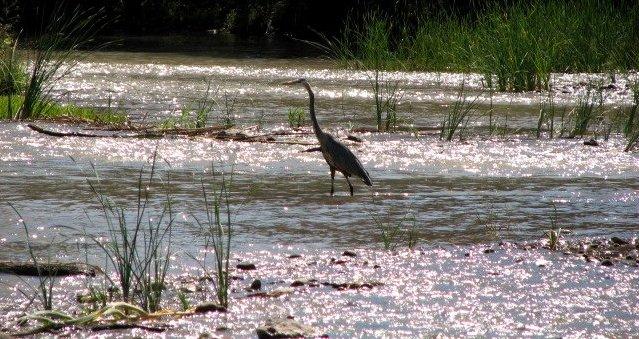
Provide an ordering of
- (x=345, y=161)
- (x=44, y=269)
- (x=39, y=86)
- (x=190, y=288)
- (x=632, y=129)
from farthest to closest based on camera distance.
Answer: (x=632, y=129) < (x=39, y=86) < (x=345, y=161) < (x=44, y=269) < (x=190, y=288)

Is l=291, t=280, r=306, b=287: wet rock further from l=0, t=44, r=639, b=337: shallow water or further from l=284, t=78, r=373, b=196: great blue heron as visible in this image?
l=284, t=78, r=373, b=196: great blue heron

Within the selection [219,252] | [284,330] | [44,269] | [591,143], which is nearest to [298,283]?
[219,252]

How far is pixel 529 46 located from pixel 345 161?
790 cm

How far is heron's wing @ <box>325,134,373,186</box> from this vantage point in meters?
8.05

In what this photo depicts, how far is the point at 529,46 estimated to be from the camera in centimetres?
1546

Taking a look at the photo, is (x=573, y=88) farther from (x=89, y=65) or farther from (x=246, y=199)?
(x=89, y=65)

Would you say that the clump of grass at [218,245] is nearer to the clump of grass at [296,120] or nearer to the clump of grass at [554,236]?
the clump of grass at [554,236]

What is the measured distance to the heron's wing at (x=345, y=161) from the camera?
8055 mm

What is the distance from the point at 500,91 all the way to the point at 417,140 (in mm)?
5113

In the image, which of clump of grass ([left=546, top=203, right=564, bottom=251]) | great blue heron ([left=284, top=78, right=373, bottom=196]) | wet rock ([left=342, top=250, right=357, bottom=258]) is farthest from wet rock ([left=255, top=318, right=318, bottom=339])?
great blue heron ([left=284, top=78, right=373, bottom=196])

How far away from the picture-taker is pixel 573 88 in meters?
15.5

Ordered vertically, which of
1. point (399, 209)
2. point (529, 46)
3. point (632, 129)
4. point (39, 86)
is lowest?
point (399, 209)

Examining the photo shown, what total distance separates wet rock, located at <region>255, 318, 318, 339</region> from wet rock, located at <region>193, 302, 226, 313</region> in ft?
1.19

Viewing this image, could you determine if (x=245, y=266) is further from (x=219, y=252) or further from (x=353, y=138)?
(x=353, y=138)
